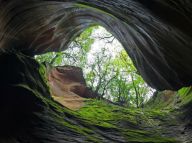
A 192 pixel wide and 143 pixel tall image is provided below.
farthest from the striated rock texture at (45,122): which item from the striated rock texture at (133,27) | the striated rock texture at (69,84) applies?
the striated rock texture at (69,84)

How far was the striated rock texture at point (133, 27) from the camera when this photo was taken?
601cm

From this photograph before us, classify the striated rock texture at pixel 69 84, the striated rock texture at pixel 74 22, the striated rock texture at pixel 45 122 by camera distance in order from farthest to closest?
the striated rock texture at pixel 69 84, the striated rock texture at pixel 45 122, the striated rock texture at pixel 74 22

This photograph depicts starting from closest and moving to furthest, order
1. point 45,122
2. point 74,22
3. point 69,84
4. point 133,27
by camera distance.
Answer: point 45,122, point 133,27, point 74,22, point 69,84

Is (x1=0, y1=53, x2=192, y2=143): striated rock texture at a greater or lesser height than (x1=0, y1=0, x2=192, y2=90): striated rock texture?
lesser

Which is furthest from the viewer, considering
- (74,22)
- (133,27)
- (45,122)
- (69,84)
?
(69,84)

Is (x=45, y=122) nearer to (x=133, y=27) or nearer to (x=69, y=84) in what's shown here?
(x=133, y=27)

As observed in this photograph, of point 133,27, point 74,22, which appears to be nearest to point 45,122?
point 133,27

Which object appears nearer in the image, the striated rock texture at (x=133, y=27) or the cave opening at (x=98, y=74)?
the striated rock texture at (x=133, y=27)

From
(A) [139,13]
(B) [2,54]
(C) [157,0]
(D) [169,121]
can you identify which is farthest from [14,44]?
(D) [169,121]

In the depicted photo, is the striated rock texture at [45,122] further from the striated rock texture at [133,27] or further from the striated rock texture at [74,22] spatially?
the striated rock texture at [133,27]

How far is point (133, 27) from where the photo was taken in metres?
7.90

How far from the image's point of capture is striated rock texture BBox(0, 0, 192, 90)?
601cm

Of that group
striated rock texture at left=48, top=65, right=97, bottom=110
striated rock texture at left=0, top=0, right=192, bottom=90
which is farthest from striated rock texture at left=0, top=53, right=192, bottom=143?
striated rock texture at left=48, top=65, right=97, bottom=110

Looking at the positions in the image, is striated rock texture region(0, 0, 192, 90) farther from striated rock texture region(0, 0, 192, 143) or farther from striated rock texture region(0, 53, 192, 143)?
striated rock texture region(0, 53, 192, 143)
